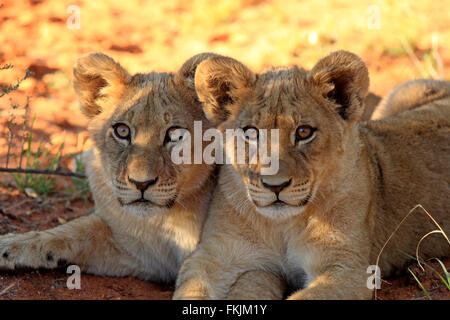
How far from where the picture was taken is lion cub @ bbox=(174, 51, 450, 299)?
129 inches

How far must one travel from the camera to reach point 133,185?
344 cm

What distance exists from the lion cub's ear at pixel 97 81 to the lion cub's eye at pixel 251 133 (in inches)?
34.1

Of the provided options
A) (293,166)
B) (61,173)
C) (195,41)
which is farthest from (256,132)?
(195,41)

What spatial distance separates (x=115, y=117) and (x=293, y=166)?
1139mm

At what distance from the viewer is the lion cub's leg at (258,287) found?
135 inches

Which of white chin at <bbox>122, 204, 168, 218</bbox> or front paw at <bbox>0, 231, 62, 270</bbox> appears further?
front paw at <bbox>0, 231, 62, 270</bbox>

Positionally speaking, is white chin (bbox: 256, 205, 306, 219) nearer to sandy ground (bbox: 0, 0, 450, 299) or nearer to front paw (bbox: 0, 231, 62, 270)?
front paw (bbox: 0, 231, 62, 270)

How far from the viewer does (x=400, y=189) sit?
13.2 feet

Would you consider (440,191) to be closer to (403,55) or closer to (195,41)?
(403,55)

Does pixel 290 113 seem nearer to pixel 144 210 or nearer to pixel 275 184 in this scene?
pixel 275 184

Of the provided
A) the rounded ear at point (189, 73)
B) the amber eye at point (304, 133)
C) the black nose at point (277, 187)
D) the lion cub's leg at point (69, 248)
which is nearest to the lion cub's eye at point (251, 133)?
the amber eye at point (304, 133)

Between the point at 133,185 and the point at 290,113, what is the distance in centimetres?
88

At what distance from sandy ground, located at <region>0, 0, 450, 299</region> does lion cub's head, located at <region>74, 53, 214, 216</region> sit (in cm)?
127

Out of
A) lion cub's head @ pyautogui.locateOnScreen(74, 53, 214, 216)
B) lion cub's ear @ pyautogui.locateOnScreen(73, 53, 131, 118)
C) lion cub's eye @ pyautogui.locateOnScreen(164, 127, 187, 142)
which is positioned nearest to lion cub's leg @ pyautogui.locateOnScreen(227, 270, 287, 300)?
lion cub's head @ pyautogui.locateOnScreen(74, 53, 214, 216)
